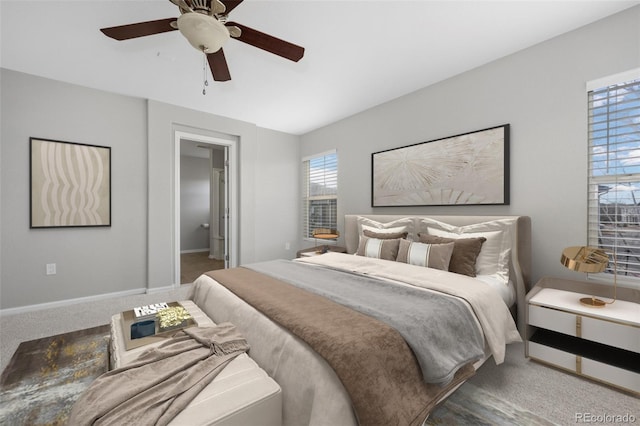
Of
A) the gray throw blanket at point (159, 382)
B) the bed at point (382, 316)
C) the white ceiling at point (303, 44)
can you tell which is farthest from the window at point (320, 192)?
the gray throw blanket at point (159, 382)

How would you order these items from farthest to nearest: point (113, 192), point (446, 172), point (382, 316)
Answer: point (113, 192) < point (446, 172) < point (382, 316)

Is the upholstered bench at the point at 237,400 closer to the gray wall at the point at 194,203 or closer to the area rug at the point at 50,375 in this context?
the area rug at the point at 50,375

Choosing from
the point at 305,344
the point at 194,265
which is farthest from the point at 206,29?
the point at 194,265

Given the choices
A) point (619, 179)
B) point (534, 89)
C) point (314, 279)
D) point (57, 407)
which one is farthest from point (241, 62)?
point (619, 179)

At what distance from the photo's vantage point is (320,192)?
16.4 feet

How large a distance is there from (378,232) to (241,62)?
2406 mm

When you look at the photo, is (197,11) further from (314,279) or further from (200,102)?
(200,102)

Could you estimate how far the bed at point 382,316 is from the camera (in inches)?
44.1

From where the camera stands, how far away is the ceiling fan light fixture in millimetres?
1557

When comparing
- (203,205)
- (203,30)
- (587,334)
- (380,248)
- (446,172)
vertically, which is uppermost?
(203,30)

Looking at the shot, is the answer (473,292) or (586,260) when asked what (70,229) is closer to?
(473,292)

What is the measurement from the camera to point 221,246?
6.51 metres

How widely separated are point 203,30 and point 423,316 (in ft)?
6.80

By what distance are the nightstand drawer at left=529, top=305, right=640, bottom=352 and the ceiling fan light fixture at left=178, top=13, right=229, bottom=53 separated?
2864mm
